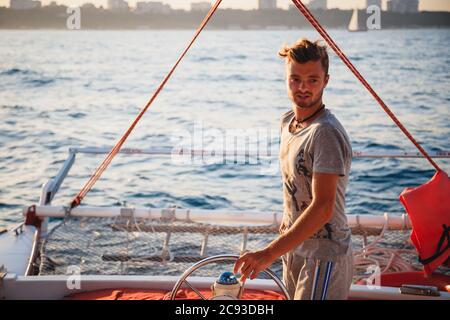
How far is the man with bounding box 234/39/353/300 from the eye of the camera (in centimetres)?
196

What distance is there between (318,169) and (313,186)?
0.24ft

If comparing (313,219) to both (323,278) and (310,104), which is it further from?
(310,104)

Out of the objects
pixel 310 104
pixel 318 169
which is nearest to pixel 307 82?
Answer: pixel 310 104

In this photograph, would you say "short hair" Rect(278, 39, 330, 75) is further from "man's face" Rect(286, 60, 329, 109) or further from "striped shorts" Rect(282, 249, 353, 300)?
"striped shorts" Rect(282, 249, 353, 300)

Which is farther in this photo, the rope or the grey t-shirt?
the rope

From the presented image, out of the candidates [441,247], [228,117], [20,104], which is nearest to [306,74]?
[441,247]

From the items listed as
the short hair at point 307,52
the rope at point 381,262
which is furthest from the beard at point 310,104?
the rope at point 381,262

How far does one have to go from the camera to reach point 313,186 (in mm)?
1988

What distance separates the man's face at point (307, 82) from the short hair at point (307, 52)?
0.02 metres

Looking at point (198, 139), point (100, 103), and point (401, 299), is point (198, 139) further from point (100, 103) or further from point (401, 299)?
point (401, 299)

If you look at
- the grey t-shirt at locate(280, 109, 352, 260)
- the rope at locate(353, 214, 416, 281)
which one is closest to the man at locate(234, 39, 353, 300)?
the grey t-shirt at locate(280, 109, 352, 260)

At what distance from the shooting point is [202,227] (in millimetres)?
5062

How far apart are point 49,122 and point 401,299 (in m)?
15.4
